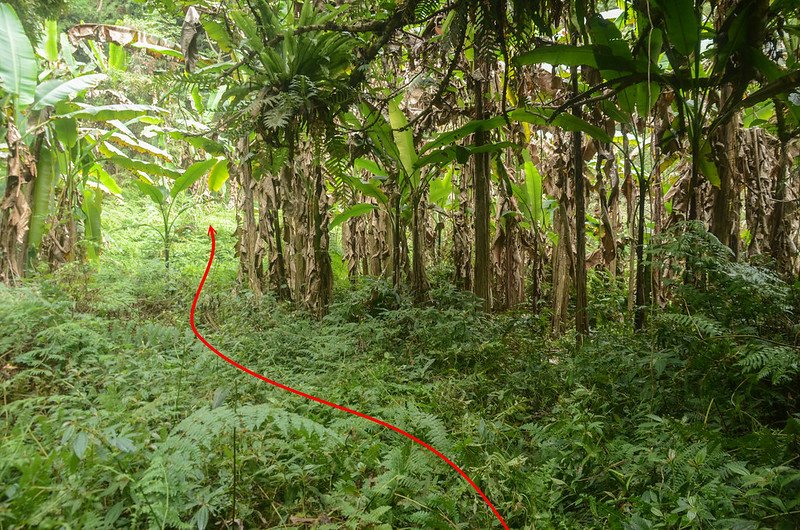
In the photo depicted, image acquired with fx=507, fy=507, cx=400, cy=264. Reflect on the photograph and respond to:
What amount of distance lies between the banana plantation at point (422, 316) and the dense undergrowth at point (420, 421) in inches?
0.6

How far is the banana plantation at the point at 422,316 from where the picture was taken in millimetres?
1648

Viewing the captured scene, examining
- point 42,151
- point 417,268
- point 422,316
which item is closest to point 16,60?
point 42,151

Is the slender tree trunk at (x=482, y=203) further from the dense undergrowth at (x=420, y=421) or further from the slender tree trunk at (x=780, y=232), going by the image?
the slender tree trunk at (x=780, y=232)

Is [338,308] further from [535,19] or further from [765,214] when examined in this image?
[765,214]

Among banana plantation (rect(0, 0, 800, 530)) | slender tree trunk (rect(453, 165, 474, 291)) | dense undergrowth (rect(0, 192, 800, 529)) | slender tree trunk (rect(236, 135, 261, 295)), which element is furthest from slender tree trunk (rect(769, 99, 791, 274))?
slender tree trunk (rect(236, 135, 261, 295))

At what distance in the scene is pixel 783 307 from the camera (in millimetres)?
2238

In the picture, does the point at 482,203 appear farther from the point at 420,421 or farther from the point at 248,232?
the point at 420,421

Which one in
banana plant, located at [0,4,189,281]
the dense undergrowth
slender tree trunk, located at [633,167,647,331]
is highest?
banana plant, located at [0,4,189,281]

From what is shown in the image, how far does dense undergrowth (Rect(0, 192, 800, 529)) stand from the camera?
5.05 feet

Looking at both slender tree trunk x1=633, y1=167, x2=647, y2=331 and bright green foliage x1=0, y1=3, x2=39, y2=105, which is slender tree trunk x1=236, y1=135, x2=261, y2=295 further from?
slender tree trunk x1=633, y1=167, x2=647, y2=331

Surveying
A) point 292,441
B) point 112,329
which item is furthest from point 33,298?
point 292,441

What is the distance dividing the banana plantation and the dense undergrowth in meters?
0.01

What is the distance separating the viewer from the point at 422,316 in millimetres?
3762

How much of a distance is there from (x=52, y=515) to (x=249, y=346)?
202cm
